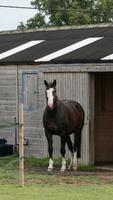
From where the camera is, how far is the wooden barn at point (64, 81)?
22.4 metres

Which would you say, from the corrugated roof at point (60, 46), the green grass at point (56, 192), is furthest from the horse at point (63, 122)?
the green grass at point (56, 192)

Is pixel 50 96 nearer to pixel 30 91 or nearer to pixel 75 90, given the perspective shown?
pixel 75 90

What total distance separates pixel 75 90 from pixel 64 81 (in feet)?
1.45

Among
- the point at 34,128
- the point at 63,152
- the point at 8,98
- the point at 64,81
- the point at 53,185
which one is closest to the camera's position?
the point at 53,185

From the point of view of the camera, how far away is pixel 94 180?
18.8 meters

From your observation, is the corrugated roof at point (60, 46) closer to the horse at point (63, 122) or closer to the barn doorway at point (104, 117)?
the barn doorway at point (104, 117)

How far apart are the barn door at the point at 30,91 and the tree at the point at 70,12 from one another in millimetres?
26470

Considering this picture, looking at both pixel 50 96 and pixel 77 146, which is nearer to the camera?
pixel 50 96

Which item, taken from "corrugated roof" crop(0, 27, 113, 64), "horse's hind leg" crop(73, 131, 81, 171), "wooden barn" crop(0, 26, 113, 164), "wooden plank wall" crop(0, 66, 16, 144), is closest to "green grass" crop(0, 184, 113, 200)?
"horse's hind leg" crop(73, 131, 81, 171)

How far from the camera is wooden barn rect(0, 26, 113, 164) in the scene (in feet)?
73.6

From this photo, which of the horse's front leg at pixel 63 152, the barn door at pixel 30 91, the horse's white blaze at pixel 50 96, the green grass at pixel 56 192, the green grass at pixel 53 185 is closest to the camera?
the green grass at pixel 56 192

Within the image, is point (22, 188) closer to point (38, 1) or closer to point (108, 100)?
point (108, 100)

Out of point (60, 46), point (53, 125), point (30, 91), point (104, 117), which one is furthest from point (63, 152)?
point (60, 46)

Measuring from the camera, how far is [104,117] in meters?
23.8
